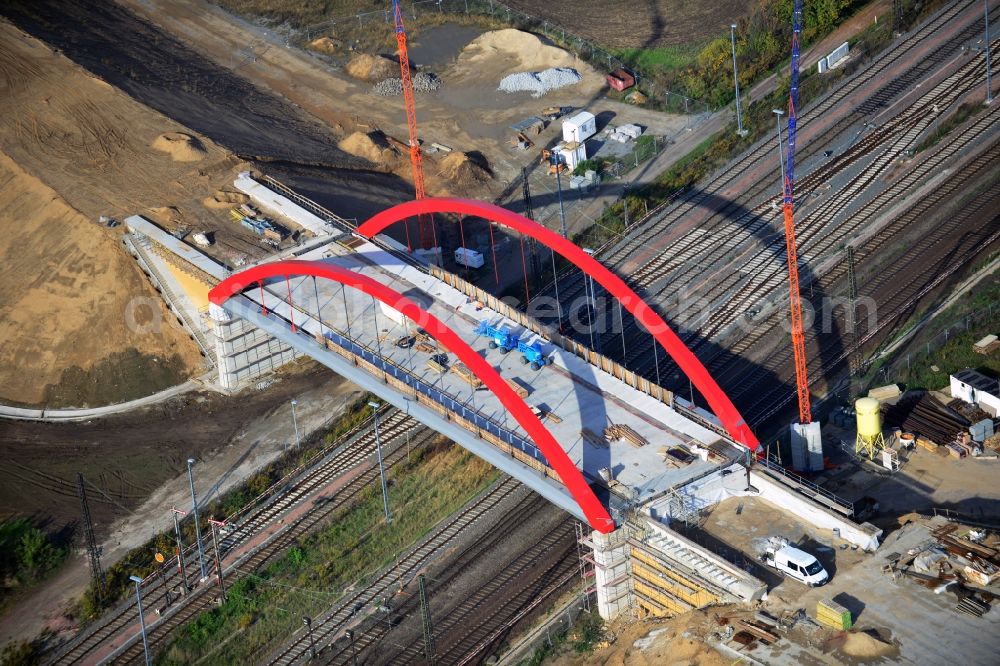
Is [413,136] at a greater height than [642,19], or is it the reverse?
[413,136]

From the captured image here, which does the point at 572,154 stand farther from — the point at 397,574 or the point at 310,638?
the point at 310,638

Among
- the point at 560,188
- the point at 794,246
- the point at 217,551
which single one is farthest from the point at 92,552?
the point at 560,188

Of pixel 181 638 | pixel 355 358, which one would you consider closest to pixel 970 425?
pixel 355 358


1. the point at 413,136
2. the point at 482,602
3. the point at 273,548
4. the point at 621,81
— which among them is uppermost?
the point at 413,136

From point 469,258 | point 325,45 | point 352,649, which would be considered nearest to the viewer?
point 352,649

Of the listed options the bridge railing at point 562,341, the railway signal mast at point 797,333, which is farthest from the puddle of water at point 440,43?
the railway signal mast at point 797,333

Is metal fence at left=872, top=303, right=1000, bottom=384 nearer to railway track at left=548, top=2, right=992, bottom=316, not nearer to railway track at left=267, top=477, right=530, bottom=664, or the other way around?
railway track at left=548, top=2, right=992, bottom=316
